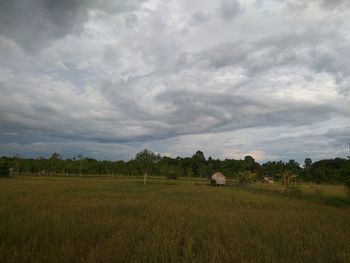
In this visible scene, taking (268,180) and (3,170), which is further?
(268,180)

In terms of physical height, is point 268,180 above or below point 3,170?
below

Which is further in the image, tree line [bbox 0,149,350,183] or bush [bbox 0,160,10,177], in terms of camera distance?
tree line [bbox 0,149,350,183]

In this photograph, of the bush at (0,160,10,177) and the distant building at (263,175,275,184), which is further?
the distant building at (263,175,275,184)

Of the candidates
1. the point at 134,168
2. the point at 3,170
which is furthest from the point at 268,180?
the point at 3,170

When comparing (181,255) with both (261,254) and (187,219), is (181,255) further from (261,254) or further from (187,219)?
(187,219)

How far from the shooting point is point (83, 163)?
12900 centimetres

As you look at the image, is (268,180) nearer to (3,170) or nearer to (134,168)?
(134,168)

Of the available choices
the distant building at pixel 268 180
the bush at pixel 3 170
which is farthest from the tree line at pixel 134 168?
the bush at pixel 3 170

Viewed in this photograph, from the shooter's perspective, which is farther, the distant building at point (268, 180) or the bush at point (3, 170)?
the distant building at point (268, 180)

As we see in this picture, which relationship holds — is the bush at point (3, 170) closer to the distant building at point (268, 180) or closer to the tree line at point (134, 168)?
the tree line at point (134, 168)

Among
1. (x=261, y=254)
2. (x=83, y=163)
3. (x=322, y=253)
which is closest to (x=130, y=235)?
(x=261, y=254)

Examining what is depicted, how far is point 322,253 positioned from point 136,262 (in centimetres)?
578

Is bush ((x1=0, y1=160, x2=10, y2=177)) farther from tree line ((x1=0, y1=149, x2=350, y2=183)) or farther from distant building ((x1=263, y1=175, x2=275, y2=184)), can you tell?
distant building ((x1=263, y1=175, x2=275, y2=184))

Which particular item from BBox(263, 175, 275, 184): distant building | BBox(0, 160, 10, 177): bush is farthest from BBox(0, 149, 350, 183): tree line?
BBox(0, 160, 10, 177): bush
